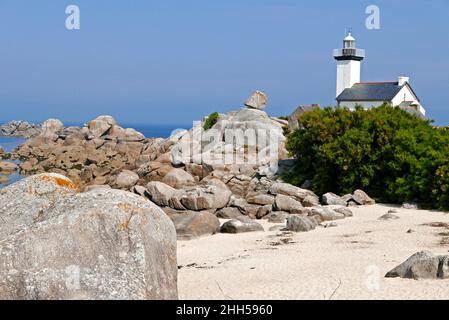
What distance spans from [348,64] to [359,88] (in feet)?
9.79

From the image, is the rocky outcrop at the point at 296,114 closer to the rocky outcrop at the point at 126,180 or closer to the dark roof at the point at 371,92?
the rocky outcrop at the point at 126,180

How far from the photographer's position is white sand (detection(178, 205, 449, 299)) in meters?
15.2

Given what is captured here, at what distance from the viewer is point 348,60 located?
67938mm

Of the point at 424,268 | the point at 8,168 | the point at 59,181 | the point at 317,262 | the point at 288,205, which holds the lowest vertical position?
the point at 317,262

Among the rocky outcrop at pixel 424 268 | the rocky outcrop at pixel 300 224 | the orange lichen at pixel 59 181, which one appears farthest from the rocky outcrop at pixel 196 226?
the orange lichen at pixel 59 181

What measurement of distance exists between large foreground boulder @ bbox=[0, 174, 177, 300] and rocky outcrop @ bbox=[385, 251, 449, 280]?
6.26 meters

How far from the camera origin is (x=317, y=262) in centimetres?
1889

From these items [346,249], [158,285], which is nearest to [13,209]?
[158,285]

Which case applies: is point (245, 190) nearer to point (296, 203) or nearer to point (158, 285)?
point (296, 203)

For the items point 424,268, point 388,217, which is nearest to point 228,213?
point 388,217

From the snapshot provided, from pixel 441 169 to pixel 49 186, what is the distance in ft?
67.4

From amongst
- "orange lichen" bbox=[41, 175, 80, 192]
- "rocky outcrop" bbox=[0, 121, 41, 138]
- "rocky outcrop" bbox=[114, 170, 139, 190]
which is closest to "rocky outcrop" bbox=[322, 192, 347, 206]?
"rocky outcrop" bbox=[114, 170, 139, 190]

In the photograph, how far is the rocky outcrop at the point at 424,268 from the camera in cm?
1559

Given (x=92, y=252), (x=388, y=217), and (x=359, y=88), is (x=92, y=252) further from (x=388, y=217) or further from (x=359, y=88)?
(x=359, y=88)
